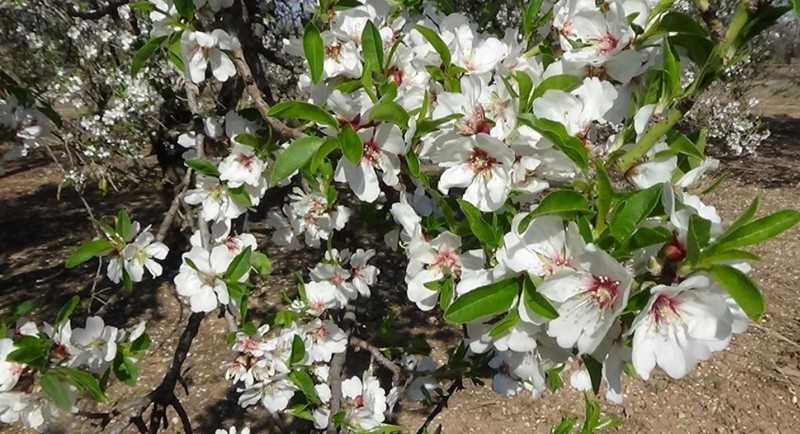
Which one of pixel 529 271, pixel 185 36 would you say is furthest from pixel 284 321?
pixel 529 271

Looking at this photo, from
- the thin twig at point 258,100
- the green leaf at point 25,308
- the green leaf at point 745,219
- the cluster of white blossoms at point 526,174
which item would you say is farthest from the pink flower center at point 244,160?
the green leaf at point 745,219

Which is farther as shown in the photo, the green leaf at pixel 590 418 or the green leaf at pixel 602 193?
the green leaf at pixel 590 418

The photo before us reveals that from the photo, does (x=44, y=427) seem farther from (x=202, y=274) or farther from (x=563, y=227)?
(x=563, y=227)

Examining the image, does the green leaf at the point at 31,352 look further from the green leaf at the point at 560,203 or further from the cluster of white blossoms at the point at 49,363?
the green leaf at the point at 560,203

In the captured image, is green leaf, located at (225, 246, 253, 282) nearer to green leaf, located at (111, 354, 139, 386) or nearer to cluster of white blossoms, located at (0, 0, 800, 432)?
cluster of white blossoms, located at (0, 0, 800, 432)

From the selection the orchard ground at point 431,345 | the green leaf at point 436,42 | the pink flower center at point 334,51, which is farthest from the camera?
the orchard ground at point 431,345

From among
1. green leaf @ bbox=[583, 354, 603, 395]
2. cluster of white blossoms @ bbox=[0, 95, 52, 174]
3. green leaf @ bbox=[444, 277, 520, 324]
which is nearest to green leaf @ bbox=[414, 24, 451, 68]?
green leaf @ bbox=[444, 277, 520, 324]
